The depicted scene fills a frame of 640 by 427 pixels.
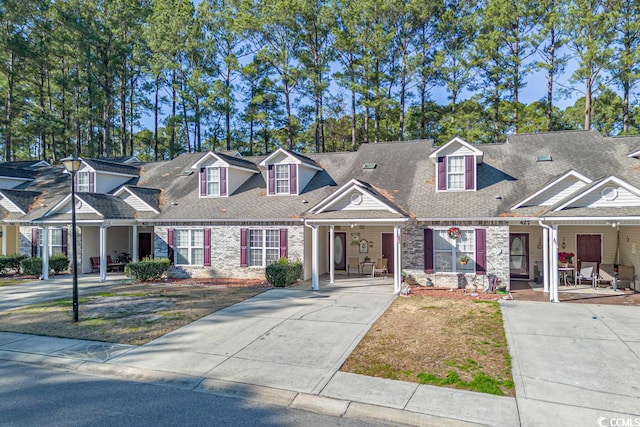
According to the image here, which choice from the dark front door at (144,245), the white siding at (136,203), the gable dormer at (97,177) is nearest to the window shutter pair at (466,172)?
the white siding at (136,203)

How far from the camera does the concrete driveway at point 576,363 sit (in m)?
5.51

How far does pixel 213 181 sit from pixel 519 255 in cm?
1473

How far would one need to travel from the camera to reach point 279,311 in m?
11.4

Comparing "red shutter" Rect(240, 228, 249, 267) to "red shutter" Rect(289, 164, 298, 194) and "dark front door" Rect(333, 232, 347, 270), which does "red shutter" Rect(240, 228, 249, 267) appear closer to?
"red shutter" Rect(289, 164, 298, 194)

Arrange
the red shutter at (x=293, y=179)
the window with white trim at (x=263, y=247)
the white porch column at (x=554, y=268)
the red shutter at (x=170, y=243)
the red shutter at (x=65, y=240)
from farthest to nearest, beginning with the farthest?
1. the red shutter at (x=65, y=240)
2. the red shutter at (x=293, y=179)
3. the red shutter at (x=170, y=243)
4. the window with white trim at (x=263, y=247)
5. the white porch column at (x=554, y=268)

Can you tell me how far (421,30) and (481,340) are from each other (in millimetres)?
29172

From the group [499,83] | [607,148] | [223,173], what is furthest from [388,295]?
[499,83]

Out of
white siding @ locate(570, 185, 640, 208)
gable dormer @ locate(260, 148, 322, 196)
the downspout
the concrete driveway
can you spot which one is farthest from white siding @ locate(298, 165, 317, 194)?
white siding @ locate(570, 185, 640, 208)

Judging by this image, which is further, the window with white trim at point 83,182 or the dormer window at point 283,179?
the window with white trim at point 83,182

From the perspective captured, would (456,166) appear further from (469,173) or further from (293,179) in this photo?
(293,179)

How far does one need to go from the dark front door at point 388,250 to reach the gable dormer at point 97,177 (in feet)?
51.5

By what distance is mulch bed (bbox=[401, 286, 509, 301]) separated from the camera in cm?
1309

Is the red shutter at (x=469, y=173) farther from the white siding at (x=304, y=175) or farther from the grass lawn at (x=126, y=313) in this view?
the grass lawn at (x=126, y=313)

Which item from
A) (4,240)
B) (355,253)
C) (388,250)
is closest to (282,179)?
(355,253)
